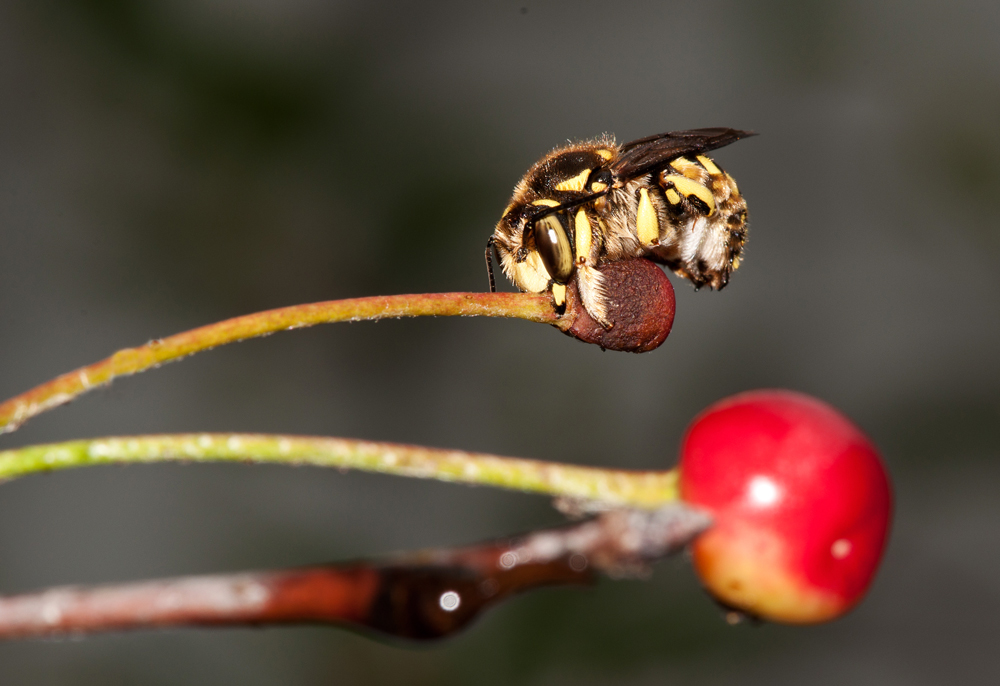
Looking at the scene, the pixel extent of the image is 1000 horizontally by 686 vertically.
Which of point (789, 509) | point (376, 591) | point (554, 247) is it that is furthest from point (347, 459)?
point (554, 247)

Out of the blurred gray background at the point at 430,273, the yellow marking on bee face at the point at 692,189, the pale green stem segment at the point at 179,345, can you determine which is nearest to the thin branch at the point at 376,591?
the pale green stem segment at the point at 179,345

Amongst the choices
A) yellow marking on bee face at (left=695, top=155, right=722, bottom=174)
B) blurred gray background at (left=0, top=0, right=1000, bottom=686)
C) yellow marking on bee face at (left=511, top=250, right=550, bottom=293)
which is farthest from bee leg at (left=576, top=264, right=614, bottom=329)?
blurred gray background at (left=0, top=0, right=1000, bottom=686)

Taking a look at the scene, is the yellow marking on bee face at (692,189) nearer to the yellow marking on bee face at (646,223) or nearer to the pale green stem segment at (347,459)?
the yellow marking on bee face at (646,223)

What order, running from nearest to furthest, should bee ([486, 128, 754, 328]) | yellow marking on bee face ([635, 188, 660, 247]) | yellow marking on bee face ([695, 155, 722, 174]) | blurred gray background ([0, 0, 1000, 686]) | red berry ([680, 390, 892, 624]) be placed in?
red berry ([680, 390, 892, 624]) → bee ([486, 128, 754, 328]) → yellow marking on bee face ([635, 188, 660, 247]) → yellow marking on bee face ([695, 155, 722, 174]) → blurred gray background ([0, 0, 1000, 686])

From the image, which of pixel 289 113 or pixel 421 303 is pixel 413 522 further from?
pixel 421 303

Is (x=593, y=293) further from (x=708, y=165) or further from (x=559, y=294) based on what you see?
(x=708, y=165)

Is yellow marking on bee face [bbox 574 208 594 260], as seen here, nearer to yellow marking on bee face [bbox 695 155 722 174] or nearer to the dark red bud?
the dark red bud

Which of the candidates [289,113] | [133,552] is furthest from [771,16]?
[133,552]
